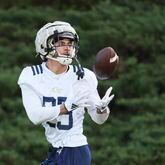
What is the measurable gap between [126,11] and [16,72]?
2.02 m

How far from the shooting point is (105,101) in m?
6.20

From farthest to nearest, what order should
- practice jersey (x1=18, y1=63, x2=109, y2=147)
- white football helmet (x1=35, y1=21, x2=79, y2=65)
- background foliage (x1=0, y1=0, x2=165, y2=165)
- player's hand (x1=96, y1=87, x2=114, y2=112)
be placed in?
background foliage (x1=0, y1=0, x2=165, y2=165) < white football helmet (x1=35, y1=21, x2=79, y2=65) < practice jersey (x1=18, y1=63, x2=109, y2=147) < player's hand (x1=96, y1=87, x2=114, y2=112)

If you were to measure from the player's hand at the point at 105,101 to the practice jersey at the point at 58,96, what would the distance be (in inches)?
3.3

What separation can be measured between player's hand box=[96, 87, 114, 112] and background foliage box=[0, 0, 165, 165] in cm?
330

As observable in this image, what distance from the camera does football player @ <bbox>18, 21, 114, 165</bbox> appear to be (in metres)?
6.34

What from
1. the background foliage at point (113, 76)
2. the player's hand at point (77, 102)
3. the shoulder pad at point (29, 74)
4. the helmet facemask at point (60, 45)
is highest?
the helmet facemask at point (60, 45)

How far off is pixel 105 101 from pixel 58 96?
0.34 metres

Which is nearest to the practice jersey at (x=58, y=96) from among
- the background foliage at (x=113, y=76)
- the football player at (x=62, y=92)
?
the football player at (x=62, y=92)

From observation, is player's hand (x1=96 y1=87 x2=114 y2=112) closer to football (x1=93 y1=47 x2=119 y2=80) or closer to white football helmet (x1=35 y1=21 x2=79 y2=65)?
football (x1=93 y1=47 x2=119 y2=80)

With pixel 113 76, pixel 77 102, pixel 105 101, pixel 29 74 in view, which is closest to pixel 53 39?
pixel 29 74

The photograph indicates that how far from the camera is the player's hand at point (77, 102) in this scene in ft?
20.5

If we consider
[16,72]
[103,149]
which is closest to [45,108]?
[103,149]

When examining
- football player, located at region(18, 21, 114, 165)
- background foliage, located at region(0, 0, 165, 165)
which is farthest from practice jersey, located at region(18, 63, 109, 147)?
background foliage, located at region(0, 0, 165, 165)

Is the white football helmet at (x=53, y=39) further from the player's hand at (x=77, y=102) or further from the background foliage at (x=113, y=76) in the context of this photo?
the background foliage at (x=113, y=76)
